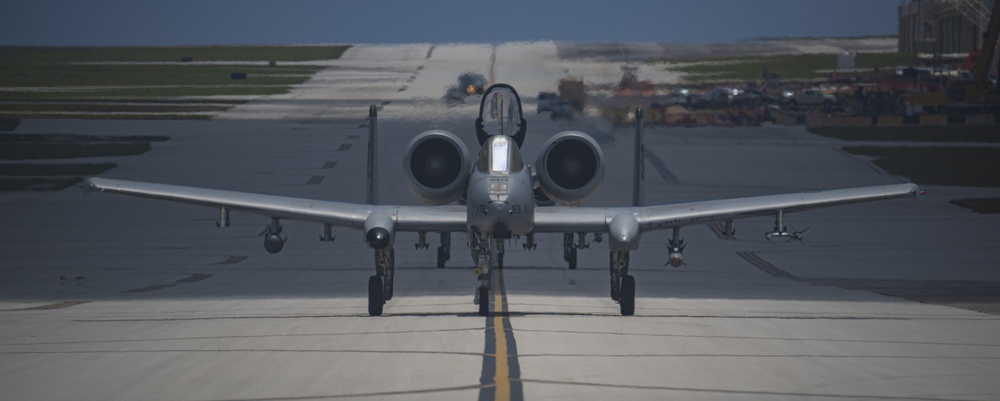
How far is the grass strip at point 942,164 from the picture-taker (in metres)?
63.0

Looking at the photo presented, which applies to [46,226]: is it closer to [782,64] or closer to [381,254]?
[381,254]

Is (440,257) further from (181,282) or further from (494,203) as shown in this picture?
(494,203)

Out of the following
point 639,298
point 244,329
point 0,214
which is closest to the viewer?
point 244,329

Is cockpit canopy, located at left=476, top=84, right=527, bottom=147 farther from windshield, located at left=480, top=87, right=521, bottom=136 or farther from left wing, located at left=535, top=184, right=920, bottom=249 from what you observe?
left wing, located at left=535, top=184, right=920, bottom=249

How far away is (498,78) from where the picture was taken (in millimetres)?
47344

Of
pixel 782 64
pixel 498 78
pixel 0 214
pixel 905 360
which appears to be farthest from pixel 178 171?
pixel 905 360

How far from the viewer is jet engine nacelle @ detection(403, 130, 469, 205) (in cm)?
2592

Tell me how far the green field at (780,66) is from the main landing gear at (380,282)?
32463 mm

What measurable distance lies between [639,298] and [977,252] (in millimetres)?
17881

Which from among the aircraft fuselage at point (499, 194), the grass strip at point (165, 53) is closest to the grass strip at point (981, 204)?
the aircraft fuselage at point (499, 194)

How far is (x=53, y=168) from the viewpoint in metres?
67.2

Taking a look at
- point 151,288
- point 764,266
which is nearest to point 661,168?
point 764,266

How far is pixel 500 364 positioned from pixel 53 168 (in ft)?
183

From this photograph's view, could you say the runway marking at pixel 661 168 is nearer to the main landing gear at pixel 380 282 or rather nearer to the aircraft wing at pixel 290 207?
the main landing gear at pixel 380 282
